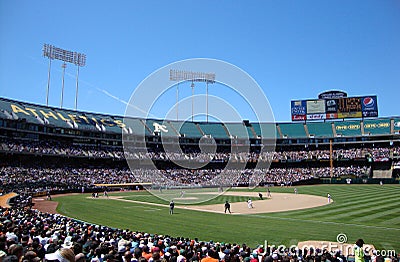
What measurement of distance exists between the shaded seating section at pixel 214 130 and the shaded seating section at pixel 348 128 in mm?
30739

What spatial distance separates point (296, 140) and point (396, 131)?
24.3 metres

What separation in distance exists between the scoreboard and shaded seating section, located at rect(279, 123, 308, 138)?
4302 millimetres

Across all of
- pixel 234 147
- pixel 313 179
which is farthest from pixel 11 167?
pixel 313 179

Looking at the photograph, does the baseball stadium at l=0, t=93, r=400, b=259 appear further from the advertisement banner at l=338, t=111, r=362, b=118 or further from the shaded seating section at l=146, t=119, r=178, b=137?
the advertisement banner at l=338, t=111, r=362, b=118

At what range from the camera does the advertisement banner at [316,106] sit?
3501 inches

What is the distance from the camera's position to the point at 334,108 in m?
87.9

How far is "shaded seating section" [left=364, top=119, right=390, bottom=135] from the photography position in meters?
83.8

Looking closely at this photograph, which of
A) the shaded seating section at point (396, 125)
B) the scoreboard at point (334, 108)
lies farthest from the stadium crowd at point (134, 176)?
the scoreboard at point (334, 108)

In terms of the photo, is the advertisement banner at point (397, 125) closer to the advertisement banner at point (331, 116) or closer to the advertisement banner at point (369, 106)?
the advertisement banner at point (369, 106)

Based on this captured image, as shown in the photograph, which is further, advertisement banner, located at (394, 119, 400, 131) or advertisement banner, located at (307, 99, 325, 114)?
advertisement banner, located at (307, 99, 325, 114)

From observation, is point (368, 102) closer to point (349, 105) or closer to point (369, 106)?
point (369, 106)

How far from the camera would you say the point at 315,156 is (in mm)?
85500

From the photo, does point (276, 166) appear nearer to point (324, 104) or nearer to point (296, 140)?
point (296, 140)

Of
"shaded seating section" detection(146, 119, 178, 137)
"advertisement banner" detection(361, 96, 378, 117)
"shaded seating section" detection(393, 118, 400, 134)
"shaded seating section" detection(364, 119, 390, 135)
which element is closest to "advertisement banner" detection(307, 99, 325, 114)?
"advertisement banner" detection(361, 96, 378, 117)
